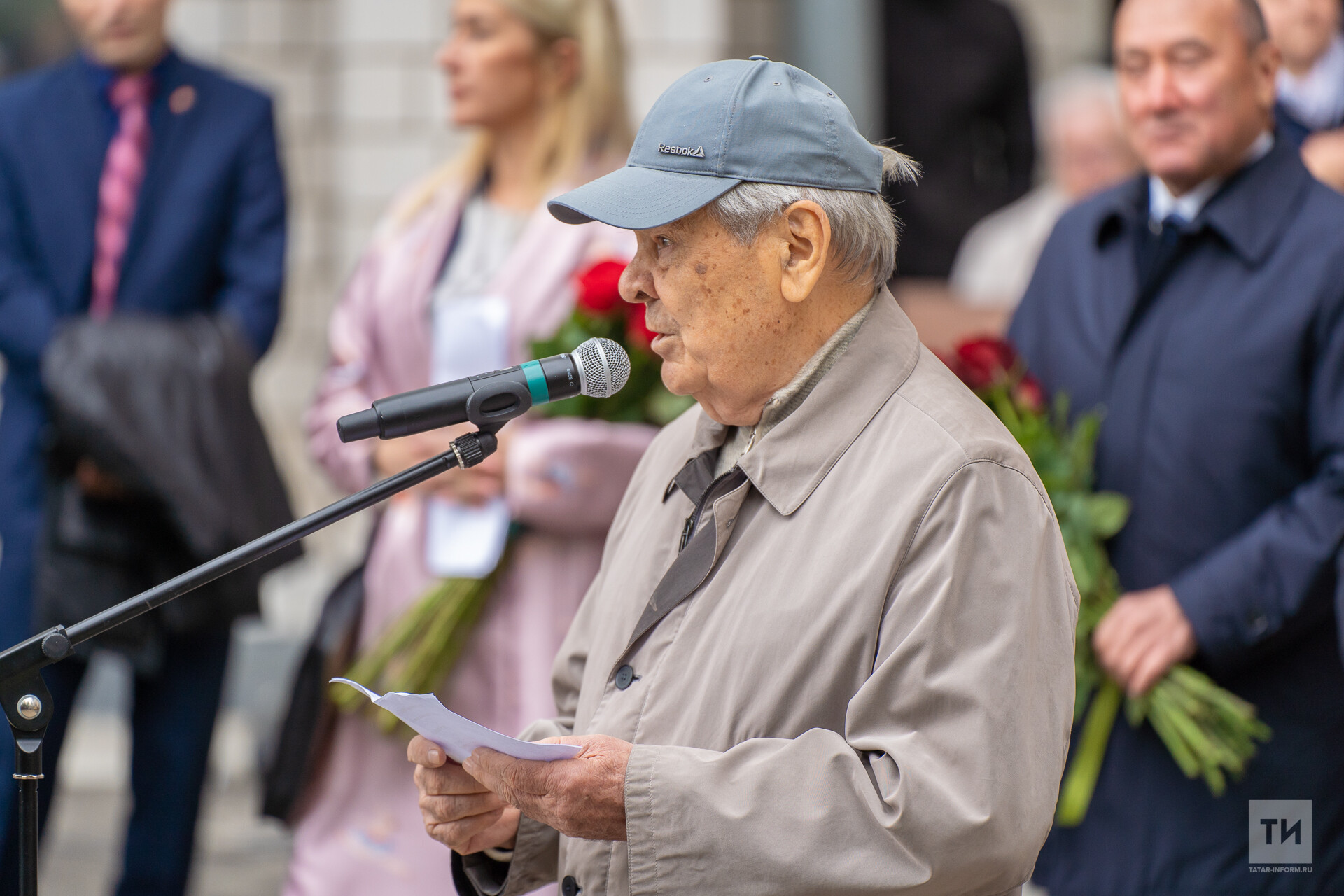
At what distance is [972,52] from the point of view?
6074mm

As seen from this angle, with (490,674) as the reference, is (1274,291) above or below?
above

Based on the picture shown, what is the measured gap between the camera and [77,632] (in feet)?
6.30

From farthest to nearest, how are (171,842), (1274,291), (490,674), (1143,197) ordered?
(171,842), (490,674), (1143,197), (1274,291)

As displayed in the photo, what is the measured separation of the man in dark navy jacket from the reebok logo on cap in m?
1.40

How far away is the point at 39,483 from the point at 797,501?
102 inches

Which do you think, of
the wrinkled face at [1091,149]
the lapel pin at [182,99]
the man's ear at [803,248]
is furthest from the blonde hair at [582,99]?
the wrinkled face at [1091,149]

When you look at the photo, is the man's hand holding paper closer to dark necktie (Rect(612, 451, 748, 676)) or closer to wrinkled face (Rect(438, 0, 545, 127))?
dark necktie (Rect(612, 451, 748, 676))

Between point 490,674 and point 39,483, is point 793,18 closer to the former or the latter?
point 490,674

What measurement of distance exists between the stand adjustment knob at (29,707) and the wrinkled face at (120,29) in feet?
8.32

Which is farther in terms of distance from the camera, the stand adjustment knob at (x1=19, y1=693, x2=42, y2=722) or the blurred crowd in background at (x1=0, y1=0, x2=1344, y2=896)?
the blurred crowd in background at (x1=0, y1=0, x2=1344, y2=896)

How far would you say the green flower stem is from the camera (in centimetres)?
300

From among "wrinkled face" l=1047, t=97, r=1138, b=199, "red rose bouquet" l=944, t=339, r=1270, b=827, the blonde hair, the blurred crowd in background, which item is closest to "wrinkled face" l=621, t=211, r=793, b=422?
"red rose bouquet" l=944, t=339, r=1270, b=827

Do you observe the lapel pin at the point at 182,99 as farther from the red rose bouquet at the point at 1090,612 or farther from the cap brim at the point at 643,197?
the cap brim at the point at 643,197

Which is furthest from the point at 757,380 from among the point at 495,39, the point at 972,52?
the point at 972,52
